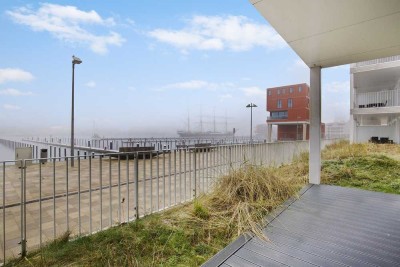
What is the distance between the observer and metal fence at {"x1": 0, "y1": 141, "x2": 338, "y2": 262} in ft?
8.59

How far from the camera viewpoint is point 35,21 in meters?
6.25

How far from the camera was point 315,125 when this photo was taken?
Result: 489cm

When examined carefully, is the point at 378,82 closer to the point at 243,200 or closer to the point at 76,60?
the point at 243,200

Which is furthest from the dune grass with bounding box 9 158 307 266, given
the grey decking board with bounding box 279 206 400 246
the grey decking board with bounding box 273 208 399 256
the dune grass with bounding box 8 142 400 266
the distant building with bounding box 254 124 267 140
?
the distant building with bounding box 254 124 267 140

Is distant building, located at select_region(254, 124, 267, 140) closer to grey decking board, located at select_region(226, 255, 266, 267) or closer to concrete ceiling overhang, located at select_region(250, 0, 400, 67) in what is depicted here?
concrete ceiling overhang, located at select_region(250, 0, 400, 67)

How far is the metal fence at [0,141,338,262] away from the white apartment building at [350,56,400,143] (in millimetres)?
9715

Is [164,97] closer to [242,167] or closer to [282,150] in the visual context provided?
[282,150]

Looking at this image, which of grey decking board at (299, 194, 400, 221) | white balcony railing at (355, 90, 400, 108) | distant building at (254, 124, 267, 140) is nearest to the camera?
grey decking board at (299, 194, 400, 221)

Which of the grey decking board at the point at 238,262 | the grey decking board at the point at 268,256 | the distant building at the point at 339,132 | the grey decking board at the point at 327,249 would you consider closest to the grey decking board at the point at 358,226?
the grey decking board at the point at 327,249

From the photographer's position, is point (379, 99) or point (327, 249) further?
point (379, 99)

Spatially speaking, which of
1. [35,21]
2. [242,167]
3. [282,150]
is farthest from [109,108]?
[242,167]

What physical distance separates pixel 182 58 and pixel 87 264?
15.7 m

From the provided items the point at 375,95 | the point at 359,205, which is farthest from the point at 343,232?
the point at 375,95

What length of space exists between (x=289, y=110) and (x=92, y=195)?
120 feet
